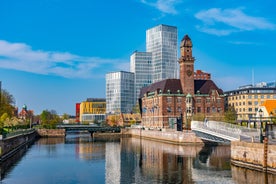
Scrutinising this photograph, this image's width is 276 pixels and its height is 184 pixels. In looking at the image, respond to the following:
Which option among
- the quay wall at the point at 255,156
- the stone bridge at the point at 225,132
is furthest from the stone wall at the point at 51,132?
the quay wall at the point at 255,156

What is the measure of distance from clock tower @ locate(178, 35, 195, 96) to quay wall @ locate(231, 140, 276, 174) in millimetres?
84725

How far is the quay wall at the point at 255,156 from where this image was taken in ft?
155

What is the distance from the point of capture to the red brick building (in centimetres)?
13975

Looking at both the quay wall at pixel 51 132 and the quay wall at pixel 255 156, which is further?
the quay wall at pixel 51 132

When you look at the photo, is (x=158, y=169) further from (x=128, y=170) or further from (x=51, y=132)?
(x=51, y=132)

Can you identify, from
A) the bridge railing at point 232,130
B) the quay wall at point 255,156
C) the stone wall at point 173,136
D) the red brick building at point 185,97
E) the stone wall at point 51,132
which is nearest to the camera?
the quay wall at point 255,156

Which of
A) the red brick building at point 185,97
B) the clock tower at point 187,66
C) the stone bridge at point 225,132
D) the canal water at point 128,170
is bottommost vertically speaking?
the canal water at point 128,170

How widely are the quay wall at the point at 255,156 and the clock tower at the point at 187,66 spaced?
84725mm

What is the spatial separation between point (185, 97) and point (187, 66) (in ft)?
41.1

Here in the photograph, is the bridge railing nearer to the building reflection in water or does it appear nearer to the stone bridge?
the stone bridge

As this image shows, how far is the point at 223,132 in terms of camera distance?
226 feet

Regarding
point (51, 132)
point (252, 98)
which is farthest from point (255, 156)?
point (51, 132)

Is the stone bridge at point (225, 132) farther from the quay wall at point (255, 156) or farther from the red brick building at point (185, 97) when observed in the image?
the red brick building at point (185, 97)

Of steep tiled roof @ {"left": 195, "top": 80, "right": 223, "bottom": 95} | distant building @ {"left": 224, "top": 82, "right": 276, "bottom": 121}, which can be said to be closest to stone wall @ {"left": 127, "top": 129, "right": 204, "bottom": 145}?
steep tiled roof @ {"left": 195, "top": 80, "right": 223, "bottom": 95}
